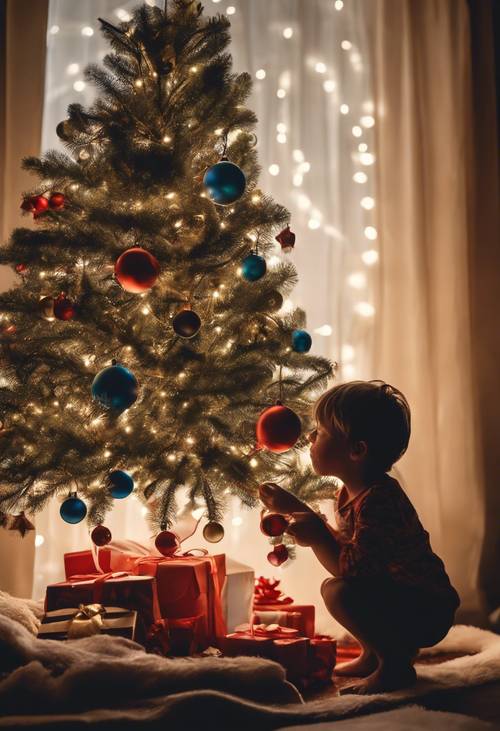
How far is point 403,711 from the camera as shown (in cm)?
143

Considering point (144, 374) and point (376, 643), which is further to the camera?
point (144, 374)

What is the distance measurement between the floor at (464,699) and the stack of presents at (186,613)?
0.05 m

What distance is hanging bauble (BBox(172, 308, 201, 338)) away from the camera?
5.73 feet

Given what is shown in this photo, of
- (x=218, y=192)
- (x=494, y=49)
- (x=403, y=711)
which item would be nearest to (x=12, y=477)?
(x=218, y=192)

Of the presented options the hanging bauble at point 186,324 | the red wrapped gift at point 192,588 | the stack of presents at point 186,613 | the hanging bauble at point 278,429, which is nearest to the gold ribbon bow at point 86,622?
the stack of presents at point 186,613

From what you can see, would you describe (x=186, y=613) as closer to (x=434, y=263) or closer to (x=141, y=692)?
(x=141, y=692)

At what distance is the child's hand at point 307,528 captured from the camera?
→ 5.60 feet

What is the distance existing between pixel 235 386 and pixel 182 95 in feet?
2.59

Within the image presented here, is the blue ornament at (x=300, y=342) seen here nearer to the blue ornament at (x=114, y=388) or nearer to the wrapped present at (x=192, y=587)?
the blue ornament at (x=114, y=388)

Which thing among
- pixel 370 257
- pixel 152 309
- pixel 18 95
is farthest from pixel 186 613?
pixel 18 95

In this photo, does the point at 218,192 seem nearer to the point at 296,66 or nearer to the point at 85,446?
the point at 85,446

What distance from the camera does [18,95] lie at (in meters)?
2.51

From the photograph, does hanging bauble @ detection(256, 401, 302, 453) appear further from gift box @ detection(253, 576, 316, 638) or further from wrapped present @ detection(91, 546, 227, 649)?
gift box @ detection(253, 576, 316, 638)

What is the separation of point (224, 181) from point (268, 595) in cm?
113
